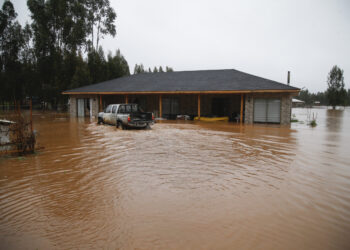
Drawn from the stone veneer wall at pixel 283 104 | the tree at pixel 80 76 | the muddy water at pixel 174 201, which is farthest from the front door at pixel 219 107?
the tree at pixel 80 76

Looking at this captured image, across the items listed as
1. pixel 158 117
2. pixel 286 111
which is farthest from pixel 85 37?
pixel 286 111

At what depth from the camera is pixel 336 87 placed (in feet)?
241

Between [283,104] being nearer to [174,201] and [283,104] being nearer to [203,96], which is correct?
[203,96]

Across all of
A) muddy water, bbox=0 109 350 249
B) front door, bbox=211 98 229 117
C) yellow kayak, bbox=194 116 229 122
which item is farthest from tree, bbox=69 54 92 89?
muddy water, bbox=0 109 350 249

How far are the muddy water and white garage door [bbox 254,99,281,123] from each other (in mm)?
11268

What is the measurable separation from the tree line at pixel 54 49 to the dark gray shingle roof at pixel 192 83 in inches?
398

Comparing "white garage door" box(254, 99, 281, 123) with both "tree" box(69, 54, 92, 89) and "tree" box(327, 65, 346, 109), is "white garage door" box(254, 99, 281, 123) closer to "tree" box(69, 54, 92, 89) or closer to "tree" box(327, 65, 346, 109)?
"tree" box(69, 54, 92, 89)

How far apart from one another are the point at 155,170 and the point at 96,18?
1634 inches

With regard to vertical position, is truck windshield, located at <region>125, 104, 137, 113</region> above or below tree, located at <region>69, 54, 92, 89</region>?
below

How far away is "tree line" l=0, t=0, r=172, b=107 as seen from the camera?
3403 cm

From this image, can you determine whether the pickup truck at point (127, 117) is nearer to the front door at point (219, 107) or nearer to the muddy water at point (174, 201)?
the muddy water at point (174, 201)

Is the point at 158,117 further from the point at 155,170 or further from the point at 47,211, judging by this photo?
the point at 47,211

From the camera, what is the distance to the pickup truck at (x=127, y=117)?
1448 centimetres

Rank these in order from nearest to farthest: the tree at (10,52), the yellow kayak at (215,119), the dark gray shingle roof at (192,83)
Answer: the dark gray shingle roof at (192,83), the yellow kayak at (215,119), the tree at (10,52)
